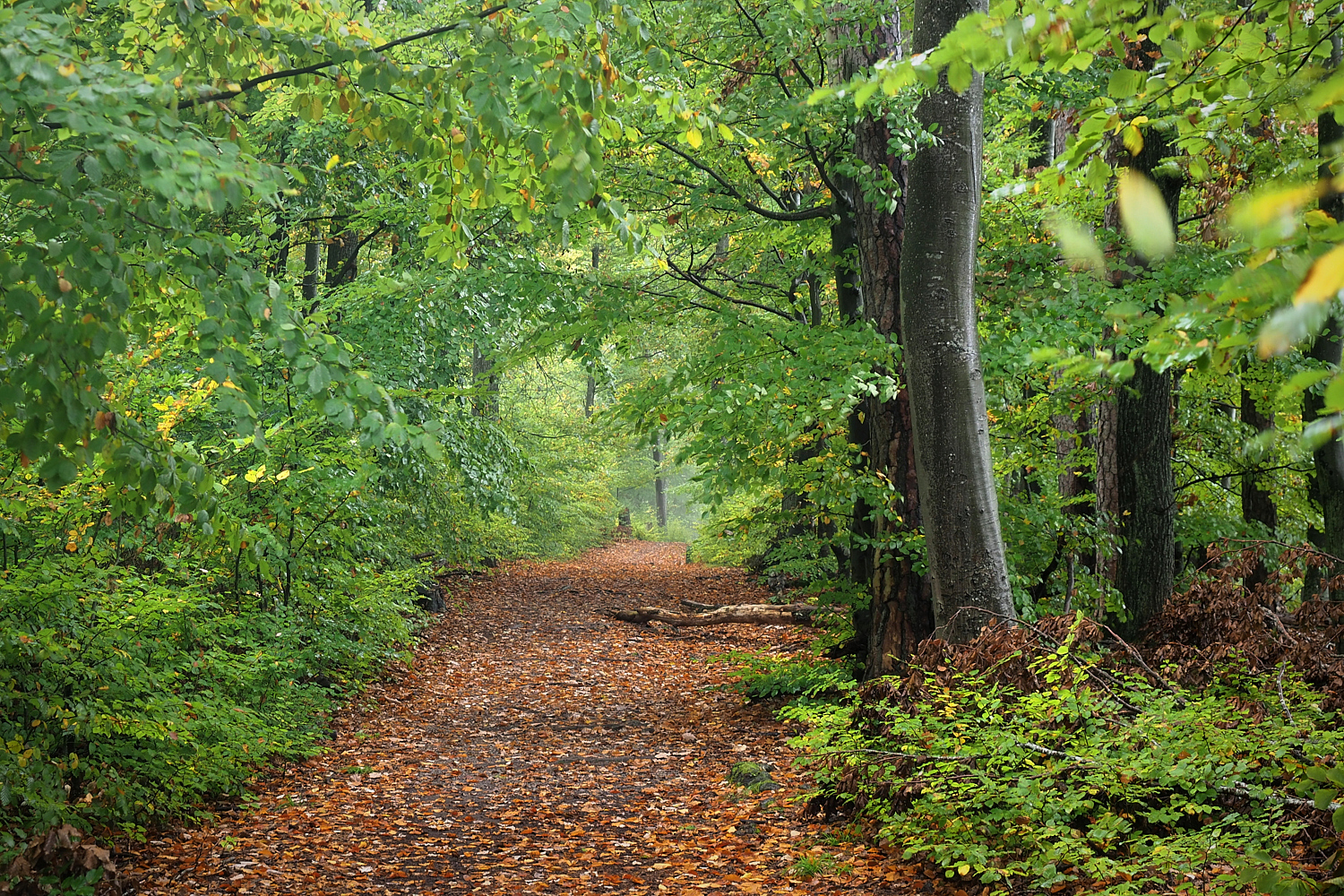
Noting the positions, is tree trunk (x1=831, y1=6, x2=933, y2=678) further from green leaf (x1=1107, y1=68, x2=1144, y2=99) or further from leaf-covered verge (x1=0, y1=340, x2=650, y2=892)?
leaf-covered verge (x1=0, y1=340, x2=650, y2=892)

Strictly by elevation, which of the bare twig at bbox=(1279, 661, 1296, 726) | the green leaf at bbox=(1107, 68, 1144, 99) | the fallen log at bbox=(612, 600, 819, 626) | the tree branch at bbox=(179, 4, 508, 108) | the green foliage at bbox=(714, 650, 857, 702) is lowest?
the fallen log at bbox=(612, 600, 819, 626)

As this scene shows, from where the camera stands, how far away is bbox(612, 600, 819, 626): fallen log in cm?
1243

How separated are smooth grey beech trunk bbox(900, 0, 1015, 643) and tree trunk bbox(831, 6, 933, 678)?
3.81 ft

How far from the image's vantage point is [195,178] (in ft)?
7.59

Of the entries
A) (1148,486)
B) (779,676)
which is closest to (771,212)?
(1148,486)

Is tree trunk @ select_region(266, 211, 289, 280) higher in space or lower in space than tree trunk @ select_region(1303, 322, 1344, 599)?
higher

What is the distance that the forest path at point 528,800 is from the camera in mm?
4500

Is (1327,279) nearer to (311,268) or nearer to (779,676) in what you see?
(779,676)

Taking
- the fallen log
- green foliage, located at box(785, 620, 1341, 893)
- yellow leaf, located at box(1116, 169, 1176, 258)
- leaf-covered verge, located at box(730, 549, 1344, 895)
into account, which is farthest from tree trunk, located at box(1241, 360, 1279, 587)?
yellow leaf, located at box(1116, 169, 1176, 258)

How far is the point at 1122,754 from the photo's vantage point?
11.6ft

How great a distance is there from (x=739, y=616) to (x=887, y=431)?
684 cm

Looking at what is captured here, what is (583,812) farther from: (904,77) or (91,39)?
(91,39)

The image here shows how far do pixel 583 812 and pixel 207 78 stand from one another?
14.9 feet

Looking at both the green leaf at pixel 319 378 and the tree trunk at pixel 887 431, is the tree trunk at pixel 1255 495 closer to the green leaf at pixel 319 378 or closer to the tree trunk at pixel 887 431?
the tree trunk at pixel 887 431
